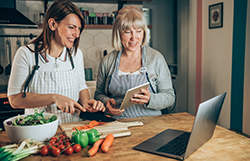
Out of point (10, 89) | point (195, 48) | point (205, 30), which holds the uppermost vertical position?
point (205, 30)

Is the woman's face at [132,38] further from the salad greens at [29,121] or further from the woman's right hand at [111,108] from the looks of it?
→ the salad greens at [29,121]

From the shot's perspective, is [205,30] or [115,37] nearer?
[115,37]

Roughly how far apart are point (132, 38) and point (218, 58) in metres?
1.91

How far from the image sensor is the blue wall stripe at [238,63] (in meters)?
2.86

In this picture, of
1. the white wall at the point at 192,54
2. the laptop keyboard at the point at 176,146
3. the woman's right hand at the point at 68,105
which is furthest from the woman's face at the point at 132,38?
the white wall at the point at 192,54

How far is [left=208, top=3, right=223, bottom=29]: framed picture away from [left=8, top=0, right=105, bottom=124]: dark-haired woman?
220 cm

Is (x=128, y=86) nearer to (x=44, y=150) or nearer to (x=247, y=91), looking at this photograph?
(x=44, y=150)

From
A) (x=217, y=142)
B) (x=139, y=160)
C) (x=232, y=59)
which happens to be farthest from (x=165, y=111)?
(x=139, y=160)

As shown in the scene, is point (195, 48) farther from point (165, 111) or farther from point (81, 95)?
point (81, 95)

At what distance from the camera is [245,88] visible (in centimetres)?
292

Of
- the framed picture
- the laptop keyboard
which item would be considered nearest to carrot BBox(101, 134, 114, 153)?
the laptop keyboard

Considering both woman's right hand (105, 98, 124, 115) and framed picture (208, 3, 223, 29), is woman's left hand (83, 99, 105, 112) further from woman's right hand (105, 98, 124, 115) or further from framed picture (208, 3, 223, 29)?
framed picture (208, 3, 223, 29)

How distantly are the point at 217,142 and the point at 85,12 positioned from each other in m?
2.72

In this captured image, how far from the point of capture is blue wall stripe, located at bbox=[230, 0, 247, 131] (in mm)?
2861
